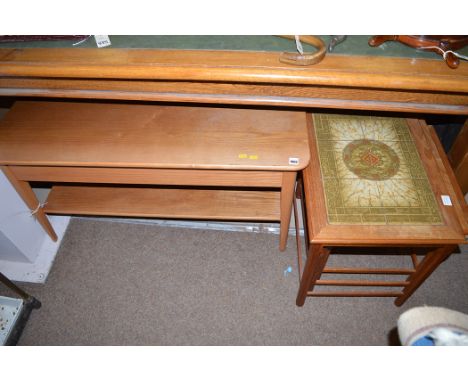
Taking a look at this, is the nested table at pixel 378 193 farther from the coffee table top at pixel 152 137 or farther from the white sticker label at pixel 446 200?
the coffee table top at pixel 152 137

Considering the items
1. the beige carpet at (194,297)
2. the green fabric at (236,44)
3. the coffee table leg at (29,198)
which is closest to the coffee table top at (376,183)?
the green fabric at (236,44)

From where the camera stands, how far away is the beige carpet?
1.40 metres

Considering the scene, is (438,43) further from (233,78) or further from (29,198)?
(29,198)

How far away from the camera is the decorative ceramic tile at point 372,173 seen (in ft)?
3.39

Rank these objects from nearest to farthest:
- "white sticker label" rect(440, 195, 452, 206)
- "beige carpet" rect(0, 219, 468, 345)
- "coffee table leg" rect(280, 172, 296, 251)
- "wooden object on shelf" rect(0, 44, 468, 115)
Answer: "wooden object on shelf" rect(0, 44, 468, 115)
"white sticker label" rect(440, 195, 452, 206)
"coffee table leg" rect(280, 172, 296, 251)
"beige carpet" rect(0, 219, 468, 345)

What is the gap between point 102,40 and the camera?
3.44 ft

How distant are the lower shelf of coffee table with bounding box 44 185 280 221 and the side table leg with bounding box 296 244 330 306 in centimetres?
29

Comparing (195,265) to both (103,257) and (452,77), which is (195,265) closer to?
(103,257)

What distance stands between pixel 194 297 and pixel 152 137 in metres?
0.72

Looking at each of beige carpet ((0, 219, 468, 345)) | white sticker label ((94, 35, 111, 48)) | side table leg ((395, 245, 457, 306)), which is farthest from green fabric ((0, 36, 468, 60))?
beige carpet ((0, 219, 468, 345))

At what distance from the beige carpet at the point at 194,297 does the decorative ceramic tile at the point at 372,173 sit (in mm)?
593

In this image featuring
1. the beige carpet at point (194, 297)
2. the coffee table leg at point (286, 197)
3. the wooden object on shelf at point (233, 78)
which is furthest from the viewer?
the beige carpet at point (194, 297)

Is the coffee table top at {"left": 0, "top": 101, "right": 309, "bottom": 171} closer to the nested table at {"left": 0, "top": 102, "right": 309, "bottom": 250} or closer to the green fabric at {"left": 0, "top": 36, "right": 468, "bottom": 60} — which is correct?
the nested table at {"left": 0, "top": 102, "right": 309, "bottom": 250}
